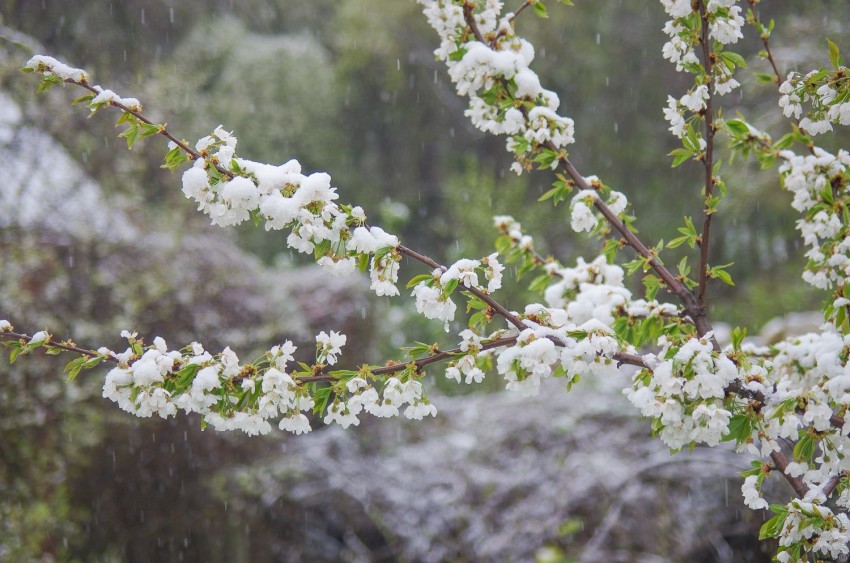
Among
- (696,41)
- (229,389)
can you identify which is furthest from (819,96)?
(229,389)

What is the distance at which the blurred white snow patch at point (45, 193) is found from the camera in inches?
120

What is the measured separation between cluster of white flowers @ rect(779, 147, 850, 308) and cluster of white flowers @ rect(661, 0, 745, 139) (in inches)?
12.1

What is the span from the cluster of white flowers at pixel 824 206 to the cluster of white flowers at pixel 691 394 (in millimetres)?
517

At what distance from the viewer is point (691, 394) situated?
1.19 m

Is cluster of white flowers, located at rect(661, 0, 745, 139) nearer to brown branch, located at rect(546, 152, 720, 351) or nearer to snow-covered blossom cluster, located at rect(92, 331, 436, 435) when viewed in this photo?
brown branch, located at rect(546, 152, 720, 351)

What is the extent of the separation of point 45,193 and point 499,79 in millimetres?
2474

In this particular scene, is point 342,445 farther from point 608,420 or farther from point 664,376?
point 664,376

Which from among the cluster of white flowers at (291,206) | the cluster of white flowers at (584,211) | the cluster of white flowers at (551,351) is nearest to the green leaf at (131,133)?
the cluster of white flowers at (291,206)

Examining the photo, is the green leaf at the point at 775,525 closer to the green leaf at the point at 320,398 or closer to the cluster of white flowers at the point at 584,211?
the cluster of white flowers at the point at 584,211

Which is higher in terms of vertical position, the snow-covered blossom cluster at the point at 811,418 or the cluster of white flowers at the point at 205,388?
the cluster of white flowers at the point at 205,388

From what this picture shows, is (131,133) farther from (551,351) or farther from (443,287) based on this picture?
(551,351)

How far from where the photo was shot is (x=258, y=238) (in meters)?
8.56

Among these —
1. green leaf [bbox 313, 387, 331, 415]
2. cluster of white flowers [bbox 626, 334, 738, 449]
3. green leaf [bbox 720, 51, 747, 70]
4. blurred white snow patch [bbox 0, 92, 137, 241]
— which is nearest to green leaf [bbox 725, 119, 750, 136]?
green leaf [bbox 720, 51, 747, 70]

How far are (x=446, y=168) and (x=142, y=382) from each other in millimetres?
8588
